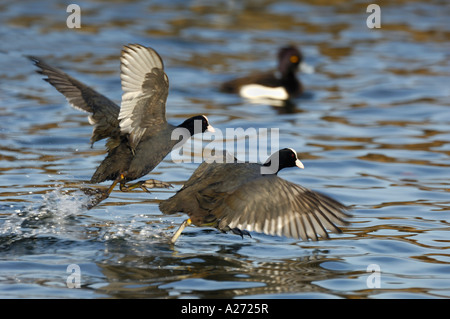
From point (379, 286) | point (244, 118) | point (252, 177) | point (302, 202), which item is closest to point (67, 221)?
point (252, 177)

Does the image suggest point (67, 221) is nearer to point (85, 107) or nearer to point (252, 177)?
point (85, 107)

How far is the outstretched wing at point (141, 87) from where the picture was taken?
586 cm

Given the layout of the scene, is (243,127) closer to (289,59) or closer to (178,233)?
(289,59)

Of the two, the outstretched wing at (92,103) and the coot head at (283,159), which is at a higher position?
the outstretched wing at (92,103)

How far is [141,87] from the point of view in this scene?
19.5 ft

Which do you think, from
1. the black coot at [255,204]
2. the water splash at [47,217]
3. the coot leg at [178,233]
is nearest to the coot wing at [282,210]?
the black coot at [255,204]

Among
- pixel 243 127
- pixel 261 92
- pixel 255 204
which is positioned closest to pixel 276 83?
pixel 261 92

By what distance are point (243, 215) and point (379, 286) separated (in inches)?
43.2

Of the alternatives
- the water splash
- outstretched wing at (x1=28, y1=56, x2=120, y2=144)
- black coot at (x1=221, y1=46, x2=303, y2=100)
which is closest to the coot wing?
outstretched wing at (x1=28, y1=56, x2=120, y2=144)

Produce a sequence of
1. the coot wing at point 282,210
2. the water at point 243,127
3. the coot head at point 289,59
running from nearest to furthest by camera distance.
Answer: the coot wing at point 282,210, the water at point 243,127, the coot head at point 289,59

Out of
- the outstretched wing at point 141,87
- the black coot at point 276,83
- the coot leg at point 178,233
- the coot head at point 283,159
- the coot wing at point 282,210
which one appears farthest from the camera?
the black coot at point 276,83

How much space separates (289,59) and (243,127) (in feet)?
9.80

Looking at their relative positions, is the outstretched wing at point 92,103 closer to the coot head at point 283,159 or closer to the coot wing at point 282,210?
the coot head at point 283,159

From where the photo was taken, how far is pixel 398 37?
1653 cm
